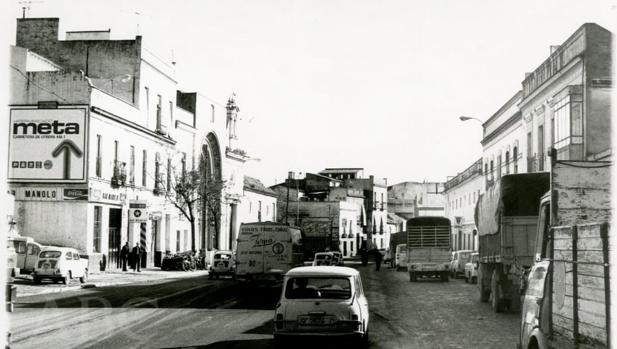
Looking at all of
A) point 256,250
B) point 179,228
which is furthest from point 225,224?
point 256,250

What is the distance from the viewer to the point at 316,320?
1194 cm

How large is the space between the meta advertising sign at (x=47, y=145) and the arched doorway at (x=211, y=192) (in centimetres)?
1508

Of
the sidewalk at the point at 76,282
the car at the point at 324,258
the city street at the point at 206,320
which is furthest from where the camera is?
the car at the point at 324,258

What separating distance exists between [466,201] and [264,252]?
4255 centimetres

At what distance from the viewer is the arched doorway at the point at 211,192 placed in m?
52.5

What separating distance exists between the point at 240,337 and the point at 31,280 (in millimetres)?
17541

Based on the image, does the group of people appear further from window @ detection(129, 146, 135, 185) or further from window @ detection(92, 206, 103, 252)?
window @ detection(129, 146, 135, 185)

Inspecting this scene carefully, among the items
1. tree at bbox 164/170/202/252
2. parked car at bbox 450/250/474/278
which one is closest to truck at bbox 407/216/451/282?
parked car at bbox 450/250/474/278

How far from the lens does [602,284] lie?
17.9ft

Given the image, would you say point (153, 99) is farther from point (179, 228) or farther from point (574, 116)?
point (574, 116)

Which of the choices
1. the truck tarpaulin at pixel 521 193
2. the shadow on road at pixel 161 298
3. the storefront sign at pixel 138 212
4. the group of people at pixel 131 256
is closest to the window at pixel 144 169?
the group of people at pixel 131 256

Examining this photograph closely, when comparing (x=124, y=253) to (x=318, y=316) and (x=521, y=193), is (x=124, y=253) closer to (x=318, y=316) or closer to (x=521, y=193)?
(x=521, y=193)

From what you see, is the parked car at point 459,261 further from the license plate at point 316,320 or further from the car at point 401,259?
the license plate at point 316,320

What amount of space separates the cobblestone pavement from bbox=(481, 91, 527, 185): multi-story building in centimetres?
2157
